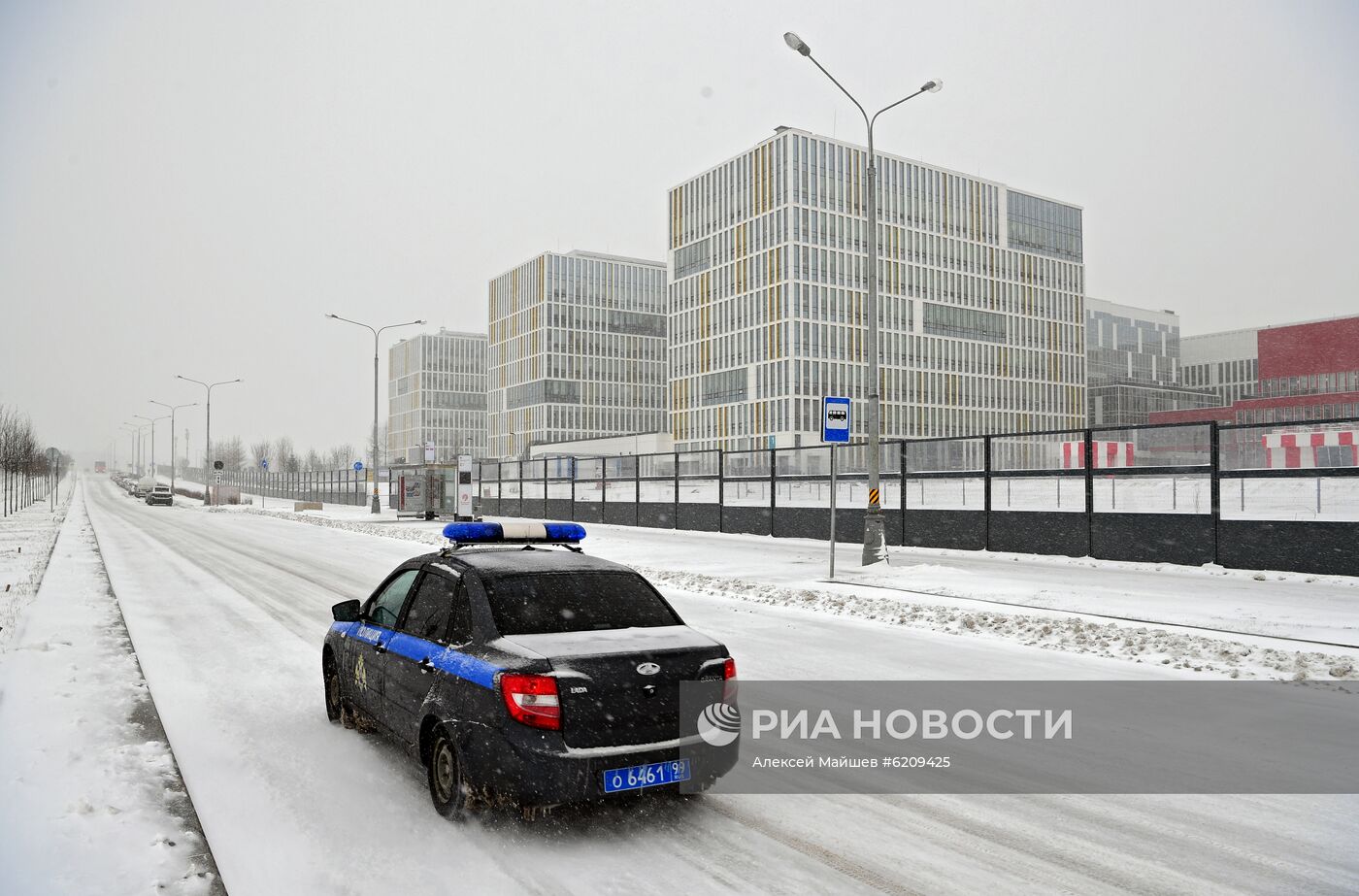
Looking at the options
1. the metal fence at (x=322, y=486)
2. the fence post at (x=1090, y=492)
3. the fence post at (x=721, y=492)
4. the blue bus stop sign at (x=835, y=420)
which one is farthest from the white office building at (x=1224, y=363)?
the blue bus stop sign at (x=835, y=420)

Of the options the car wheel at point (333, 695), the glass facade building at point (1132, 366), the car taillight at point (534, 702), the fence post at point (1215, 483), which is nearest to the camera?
the car taillight at point (534, 702)

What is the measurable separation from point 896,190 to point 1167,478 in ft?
272

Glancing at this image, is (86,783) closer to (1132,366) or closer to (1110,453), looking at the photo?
(1110,453)

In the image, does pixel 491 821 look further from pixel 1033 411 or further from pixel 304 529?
pixel 1033 411

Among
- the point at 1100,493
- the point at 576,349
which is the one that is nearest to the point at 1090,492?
the point at 1100,493

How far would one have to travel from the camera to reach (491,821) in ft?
16.4

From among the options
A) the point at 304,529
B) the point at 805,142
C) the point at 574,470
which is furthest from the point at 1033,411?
the point at 304,529

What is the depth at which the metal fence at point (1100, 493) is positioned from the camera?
1648cm

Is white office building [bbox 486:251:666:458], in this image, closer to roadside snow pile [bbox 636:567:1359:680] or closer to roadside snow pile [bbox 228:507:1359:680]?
roadside snow pile [bbox 228:507:1359:680]

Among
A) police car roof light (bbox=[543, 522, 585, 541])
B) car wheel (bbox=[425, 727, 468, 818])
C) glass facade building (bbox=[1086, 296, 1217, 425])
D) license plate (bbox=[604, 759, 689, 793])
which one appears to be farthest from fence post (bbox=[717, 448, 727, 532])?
glass facade building (bbox=[1086, 296, 1217, 425])

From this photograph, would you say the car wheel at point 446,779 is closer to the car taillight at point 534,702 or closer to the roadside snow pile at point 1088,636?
the car taillight at point 534,702

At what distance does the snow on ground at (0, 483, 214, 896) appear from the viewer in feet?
14.6

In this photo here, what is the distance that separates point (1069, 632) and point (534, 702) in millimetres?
8450

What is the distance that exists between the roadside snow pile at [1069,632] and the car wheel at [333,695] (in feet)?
24.4
